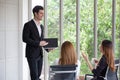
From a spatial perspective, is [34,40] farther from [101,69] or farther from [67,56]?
[101,69]

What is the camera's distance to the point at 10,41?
541 cm

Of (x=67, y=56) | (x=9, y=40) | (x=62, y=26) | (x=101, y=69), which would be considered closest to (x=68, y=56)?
(x=67, y=56)

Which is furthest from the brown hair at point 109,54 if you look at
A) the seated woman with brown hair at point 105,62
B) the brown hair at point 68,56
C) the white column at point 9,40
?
the white column at point 9,40

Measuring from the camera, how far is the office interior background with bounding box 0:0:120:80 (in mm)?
4645

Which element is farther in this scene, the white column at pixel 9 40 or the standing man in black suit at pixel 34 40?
the white column at pixel 9 40

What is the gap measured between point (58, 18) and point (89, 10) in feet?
2.61

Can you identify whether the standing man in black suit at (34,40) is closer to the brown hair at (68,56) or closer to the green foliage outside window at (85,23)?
the brown hair at (68,56)

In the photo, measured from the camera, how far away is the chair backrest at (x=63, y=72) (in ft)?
11.1

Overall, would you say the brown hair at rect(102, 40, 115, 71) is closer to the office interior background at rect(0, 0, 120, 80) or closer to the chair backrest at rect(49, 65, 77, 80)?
the chair backrest at rect(49, 65, 77, 80)

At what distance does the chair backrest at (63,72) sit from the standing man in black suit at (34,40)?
0.66 meters

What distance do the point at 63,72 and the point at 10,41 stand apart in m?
2.31

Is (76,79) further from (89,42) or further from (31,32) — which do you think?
(89,42)

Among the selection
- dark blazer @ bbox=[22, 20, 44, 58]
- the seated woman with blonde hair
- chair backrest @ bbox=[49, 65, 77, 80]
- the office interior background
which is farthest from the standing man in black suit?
the office interior background

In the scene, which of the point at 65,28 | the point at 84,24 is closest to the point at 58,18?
the point at 65,28
